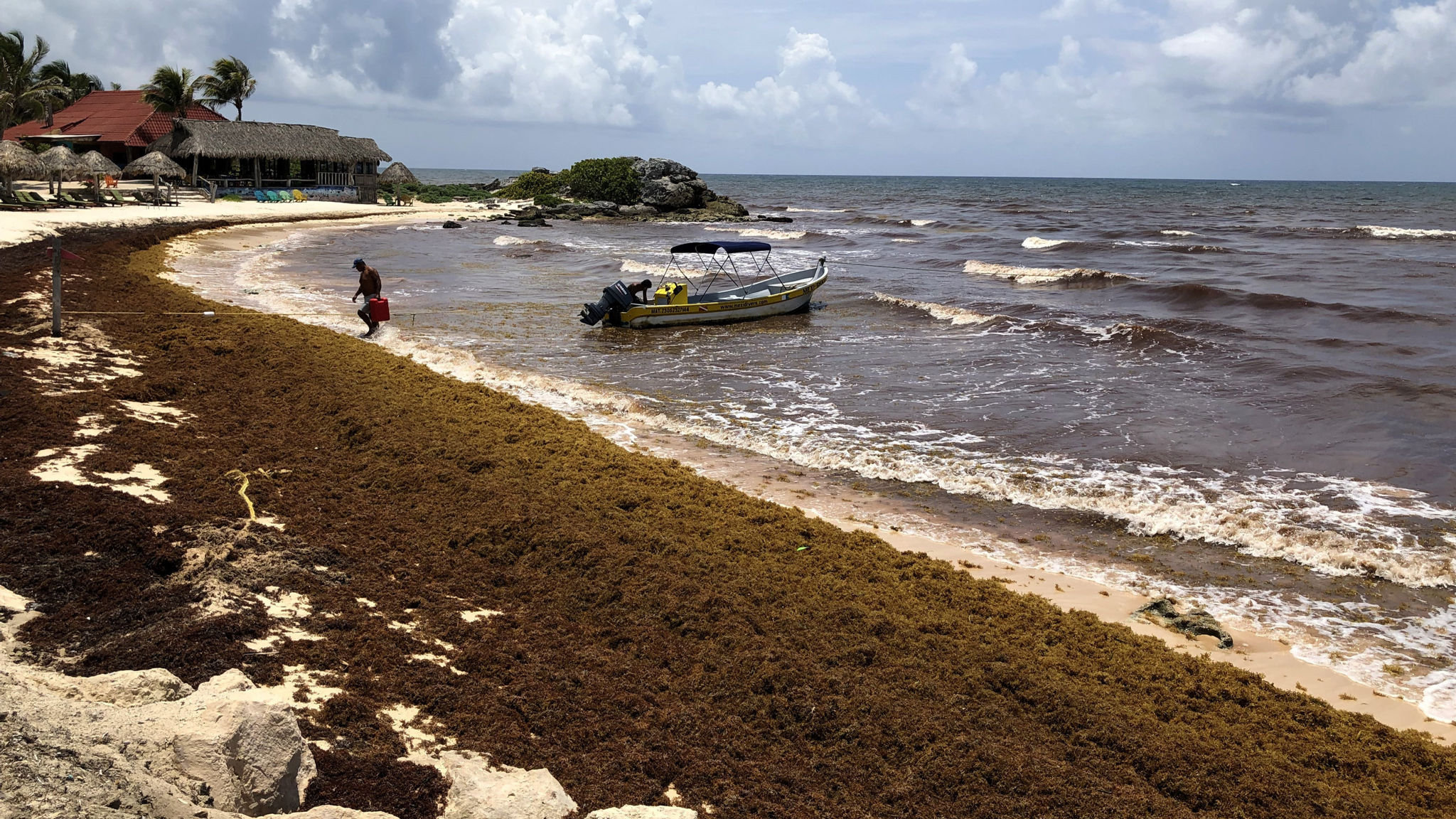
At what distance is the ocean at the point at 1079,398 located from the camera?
827cm

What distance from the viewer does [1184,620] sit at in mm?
6887

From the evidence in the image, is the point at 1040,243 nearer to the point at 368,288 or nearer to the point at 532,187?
the point at 368,288

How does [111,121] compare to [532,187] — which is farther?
[532,187]

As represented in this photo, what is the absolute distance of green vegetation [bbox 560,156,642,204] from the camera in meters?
65.0

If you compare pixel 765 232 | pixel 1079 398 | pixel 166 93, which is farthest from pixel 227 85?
pixel 1079 398

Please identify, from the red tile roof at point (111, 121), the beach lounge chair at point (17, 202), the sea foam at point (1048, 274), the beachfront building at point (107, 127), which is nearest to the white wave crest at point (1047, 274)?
the sea foam at point (1048, 274)

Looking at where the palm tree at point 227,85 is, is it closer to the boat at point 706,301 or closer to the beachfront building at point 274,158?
the beachfront building at point 274,158

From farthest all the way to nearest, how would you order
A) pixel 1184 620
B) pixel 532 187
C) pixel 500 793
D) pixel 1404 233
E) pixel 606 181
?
pixel 532 187, pixel 606 181, pixel 1404 233, pixel 1184 620, pixel 500 793

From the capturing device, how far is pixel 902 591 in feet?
21.4

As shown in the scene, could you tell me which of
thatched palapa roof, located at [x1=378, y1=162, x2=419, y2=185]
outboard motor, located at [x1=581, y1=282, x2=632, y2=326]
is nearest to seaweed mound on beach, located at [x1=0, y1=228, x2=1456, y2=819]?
outboard motor, located at [x1=581, y1=282, x2=632, y2=326]

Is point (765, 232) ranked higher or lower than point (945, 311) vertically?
higher

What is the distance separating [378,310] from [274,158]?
41660 mm

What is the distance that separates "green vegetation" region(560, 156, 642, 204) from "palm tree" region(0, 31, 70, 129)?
30.6m

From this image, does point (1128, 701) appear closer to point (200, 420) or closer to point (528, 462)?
point (528, 462)
